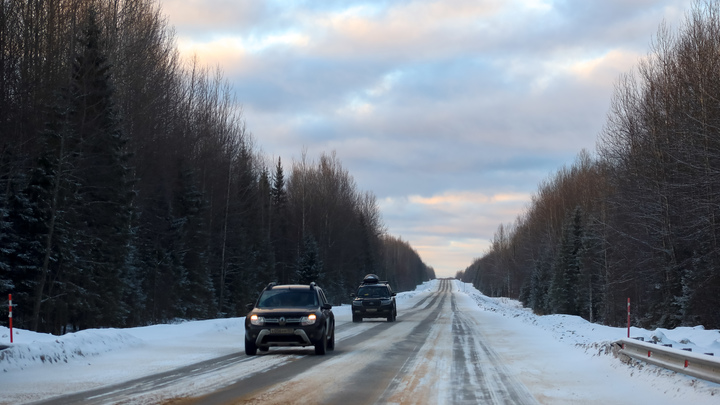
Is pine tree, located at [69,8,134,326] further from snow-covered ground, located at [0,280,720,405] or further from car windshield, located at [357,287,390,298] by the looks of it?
car windshield, located at [357,287,390,298]

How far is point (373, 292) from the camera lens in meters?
36.8

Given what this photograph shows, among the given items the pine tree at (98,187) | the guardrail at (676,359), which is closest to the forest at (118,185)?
the pine tree at (98,187)

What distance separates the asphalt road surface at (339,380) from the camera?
31.9ft

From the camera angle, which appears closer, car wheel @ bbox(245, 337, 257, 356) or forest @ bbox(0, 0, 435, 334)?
car wheel @ bbox(245, 337, 257, 356)

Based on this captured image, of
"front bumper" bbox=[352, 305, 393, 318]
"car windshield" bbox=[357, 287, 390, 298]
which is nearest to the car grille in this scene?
"front bumper" bbox=[352, 305, 393, 318]

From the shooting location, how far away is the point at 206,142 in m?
60.0

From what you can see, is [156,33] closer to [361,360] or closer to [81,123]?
[81,123]

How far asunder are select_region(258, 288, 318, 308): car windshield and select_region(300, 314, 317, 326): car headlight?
2.84 feet

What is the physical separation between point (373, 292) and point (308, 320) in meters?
20.6

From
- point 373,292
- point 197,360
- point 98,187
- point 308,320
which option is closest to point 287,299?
point 308,320

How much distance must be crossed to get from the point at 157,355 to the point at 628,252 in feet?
99.8

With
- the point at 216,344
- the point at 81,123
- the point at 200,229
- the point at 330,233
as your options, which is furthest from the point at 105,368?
the point at 330,233

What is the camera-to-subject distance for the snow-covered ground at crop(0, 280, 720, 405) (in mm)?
10523

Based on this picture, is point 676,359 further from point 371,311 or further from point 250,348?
point 371,311
